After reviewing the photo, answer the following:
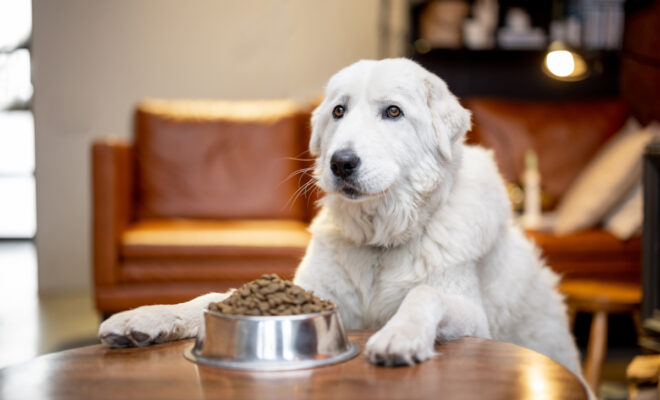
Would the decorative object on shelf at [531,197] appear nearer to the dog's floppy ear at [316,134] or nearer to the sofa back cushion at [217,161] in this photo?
the sofa back cushion at [217,161]

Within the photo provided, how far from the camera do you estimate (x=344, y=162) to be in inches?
61.5

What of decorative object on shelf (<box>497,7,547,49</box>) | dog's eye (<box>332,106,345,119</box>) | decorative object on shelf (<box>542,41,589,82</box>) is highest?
decorative object on shelf (<box>497,7,547,49</box>)

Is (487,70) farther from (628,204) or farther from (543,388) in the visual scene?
(543,388)

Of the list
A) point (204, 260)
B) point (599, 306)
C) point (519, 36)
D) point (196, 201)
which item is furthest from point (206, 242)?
point (519, 36)

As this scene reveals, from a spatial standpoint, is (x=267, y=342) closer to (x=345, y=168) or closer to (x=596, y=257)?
(x=345, y=168)

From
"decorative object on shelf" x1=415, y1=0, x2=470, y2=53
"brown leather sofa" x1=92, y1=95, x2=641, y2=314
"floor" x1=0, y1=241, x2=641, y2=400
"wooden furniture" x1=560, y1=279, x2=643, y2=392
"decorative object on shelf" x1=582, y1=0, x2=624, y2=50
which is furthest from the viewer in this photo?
"decorative object on shelf" x1=415, y1=0, x2=470, y2=53

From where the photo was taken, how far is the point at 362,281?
5.67ft

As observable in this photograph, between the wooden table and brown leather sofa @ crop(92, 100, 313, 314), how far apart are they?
2.18 m

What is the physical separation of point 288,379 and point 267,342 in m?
0.08

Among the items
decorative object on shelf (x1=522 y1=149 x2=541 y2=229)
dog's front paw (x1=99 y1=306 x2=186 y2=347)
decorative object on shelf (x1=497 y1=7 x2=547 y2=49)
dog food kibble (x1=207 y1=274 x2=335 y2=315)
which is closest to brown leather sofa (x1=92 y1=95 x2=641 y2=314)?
decorative object on shelf (x1=522 y1=149 x2=541 y2=229)

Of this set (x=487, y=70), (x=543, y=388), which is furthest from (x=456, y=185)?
(x=487, y=70)

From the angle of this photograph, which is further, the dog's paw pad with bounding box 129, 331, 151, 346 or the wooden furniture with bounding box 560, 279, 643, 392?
the wooden furniture with bounding box 560, 279, 643, 392

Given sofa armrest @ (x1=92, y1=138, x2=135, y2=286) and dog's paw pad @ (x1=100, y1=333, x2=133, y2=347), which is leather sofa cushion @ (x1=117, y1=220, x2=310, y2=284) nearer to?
sofa armrest @ (x1=92, y1=138, x2=135, y2=286)

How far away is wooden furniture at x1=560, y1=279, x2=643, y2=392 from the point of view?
2746mm
